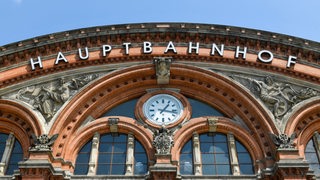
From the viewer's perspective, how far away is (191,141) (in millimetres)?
21828

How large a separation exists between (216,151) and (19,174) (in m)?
8.82

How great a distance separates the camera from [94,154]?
21.3 metres

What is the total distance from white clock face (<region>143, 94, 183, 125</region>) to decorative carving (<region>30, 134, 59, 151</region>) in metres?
4.70

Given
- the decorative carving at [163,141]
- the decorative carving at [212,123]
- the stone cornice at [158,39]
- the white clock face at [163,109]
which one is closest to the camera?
the decorative carving at [163,141]

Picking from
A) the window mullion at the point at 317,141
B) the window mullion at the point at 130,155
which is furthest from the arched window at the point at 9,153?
the window mullion at the point at 317,141

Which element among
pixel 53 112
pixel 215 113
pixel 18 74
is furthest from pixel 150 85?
pixel 18 74

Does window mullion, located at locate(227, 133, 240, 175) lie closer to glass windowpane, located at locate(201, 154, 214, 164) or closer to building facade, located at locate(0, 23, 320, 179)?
building facade, located at locate(0, 23, 320, 179)

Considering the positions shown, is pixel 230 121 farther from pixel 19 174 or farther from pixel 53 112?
pixel 19 174

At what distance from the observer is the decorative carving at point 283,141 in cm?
1992

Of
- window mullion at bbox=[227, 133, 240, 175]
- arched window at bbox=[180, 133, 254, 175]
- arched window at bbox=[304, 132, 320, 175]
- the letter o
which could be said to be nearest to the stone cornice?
the letter o

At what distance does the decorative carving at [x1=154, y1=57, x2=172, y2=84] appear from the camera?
2323 cm

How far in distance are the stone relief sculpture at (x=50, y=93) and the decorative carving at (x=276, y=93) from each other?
7762 millimetres

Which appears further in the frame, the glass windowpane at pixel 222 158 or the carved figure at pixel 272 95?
the carved figure at pixel 272 95

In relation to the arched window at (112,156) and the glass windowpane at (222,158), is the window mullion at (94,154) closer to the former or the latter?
the arched window at (112,156)
